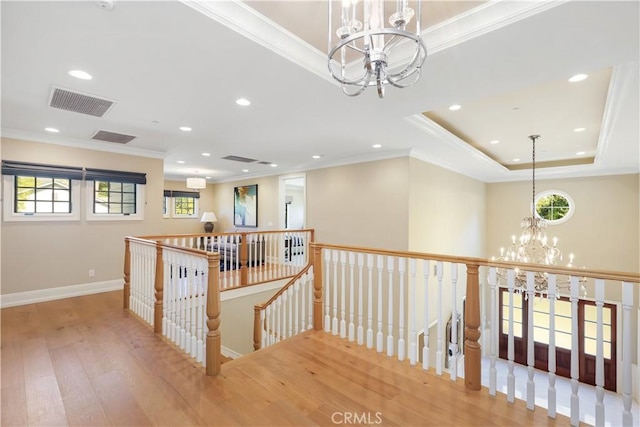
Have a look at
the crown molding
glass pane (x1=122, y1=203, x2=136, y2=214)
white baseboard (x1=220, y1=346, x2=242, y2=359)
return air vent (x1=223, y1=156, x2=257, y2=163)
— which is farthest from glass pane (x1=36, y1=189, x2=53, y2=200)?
white baseboard (x1=220, y1=346, x2=242, y2=359)

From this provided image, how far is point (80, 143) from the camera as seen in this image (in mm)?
4863

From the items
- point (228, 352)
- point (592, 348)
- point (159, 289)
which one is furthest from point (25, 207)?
point (592, 348)

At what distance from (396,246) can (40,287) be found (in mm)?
5800

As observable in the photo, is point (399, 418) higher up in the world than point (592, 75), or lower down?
lower down

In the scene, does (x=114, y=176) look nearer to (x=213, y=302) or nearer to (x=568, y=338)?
(x=213, y=302)

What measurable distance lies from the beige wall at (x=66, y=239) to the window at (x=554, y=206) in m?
9.17

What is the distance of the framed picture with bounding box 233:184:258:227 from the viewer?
8.49 metres

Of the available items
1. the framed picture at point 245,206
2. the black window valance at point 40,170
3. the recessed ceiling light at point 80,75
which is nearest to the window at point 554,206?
the framed picture at point 245,206

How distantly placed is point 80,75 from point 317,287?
305 cm

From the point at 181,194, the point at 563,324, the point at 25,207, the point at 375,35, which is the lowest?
the point at 563,324

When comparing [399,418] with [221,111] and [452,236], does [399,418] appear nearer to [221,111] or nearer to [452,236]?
[221,111]

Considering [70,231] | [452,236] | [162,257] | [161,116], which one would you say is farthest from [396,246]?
[70,231]

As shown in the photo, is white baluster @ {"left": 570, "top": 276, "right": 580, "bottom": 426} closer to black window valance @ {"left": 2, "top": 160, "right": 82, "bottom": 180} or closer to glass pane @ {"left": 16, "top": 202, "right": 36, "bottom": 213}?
black window valance @ {"left": 2, "top": 160, "right": 82, "bottom": 180}

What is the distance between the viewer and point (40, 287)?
4504 millimetres
